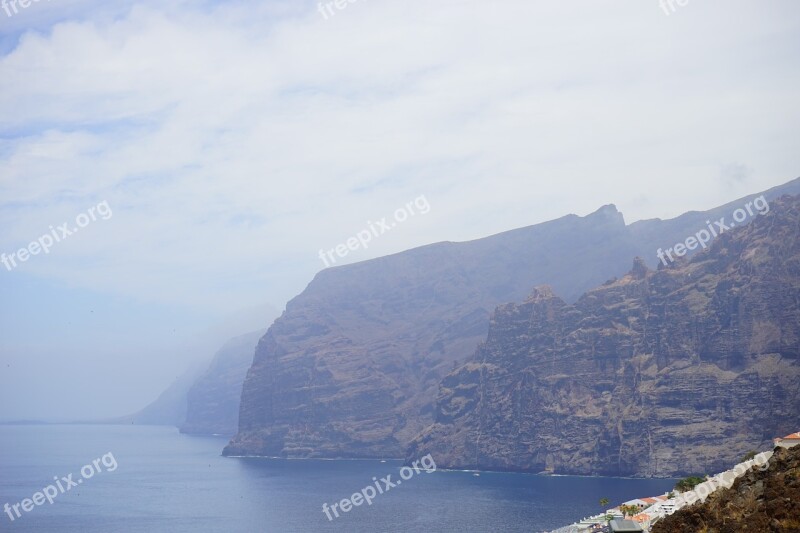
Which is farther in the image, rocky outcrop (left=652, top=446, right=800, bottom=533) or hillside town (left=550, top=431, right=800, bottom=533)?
hillside town (left=550, top=431, right=800, bottom=533)

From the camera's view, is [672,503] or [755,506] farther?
[672,503]

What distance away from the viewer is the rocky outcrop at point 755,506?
212ft

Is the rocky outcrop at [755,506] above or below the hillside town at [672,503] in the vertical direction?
above

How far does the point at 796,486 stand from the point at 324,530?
144454 mm

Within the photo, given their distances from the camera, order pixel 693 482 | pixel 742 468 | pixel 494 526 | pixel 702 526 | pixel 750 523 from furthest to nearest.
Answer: pixel 494 526
pixel 693 482
pixel 742 468
pixel 702 526
pixel 750 523

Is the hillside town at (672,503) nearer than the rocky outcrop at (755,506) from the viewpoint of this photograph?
No

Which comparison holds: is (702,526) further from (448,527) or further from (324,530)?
(324,530)

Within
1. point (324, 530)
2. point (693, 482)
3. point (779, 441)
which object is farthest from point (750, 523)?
point (324, 530)

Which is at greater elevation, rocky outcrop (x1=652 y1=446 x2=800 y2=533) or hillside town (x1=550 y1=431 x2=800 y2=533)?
rocky outcrop (x1=652 y1=446 x2=800 y2=533)

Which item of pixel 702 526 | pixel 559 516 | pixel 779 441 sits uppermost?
pixel 702 526

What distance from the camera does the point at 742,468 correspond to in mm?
115500

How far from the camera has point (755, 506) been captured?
69062mm

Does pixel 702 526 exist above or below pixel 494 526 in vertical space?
above

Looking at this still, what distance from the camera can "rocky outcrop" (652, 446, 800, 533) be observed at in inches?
2544
